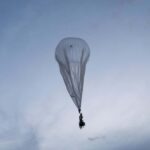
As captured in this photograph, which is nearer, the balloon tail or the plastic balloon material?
the balloon tail

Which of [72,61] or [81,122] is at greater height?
[72,61]

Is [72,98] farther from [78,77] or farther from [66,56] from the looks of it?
[66,56]

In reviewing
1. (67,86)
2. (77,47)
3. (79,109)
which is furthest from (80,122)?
(77,47)

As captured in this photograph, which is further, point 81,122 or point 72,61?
point 72,61

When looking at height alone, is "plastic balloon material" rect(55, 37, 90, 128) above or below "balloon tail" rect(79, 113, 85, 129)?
above

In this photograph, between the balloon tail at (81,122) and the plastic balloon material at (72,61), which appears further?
the plastic balloon material at (72,61)

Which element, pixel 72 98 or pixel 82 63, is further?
pixel 82 63

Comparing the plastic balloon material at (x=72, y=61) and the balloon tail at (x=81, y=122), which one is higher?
the plastic balloon material at (x=72, y=61)

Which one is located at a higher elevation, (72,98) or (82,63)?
(82,63)
